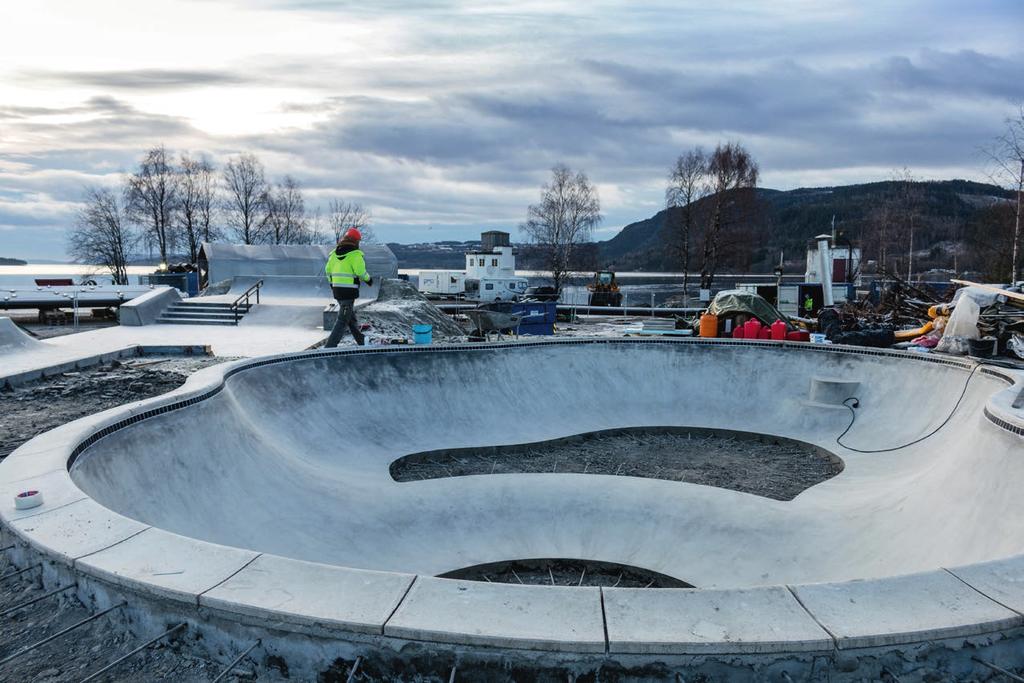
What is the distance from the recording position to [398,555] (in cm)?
750

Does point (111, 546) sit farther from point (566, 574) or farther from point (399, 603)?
point (566, 574)

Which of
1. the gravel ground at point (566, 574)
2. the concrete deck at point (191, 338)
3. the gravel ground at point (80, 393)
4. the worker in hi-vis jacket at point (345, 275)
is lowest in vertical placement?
the gravel ground at point (566, 574)

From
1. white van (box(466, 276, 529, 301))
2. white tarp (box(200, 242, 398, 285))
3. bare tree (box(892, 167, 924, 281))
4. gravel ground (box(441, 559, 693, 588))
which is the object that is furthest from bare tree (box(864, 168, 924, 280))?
gravel ground (box(441, 559, 693, 588))

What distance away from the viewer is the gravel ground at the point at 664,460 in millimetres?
9703

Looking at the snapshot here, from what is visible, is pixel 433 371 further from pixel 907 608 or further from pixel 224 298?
pixel 224 298

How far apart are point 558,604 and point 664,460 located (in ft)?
26.4

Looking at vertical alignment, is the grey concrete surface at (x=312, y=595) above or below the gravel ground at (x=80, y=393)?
above

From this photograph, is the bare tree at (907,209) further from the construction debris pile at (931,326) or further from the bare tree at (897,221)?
the construction debris pile at (931,326)

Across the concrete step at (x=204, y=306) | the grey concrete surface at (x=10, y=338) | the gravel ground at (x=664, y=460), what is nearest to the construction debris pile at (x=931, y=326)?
the gravel ground at (x=664, y=460)

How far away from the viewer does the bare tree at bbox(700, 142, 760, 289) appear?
51594 mm

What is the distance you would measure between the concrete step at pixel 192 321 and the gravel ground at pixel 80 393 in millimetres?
6518

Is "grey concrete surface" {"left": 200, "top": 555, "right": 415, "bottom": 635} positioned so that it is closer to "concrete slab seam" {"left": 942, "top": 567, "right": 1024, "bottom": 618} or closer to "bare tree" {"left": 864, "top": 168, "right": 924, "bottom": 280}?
"concrete slab seam" {"left": 942, "top": 567, "right": 1024, "bottom": 618}

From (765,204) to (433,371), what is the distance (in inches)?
1933

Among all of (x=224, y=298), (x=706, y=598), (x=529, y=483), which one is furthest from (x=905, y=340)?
(x=224, y=298)
